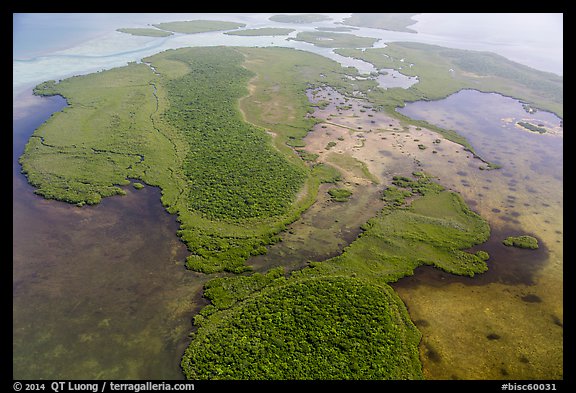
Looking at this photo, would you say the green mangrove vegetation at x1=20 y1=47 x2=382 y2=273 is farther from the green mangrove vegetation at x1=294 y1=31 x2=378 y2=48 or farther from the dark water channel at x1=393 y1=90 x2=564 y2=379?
the green mangrove vegetation at x1=294 y1=31 x2=378 y2=48

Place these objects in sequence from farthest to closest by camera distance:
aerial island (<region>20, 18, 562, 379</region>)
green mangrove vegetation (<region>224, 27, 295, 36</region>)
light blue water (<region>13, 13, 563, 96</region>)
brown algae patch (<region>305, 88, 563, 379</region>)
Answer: green mangrove vegetation (<region>224, 27, 295, 36</region>) → light blue water (<region>13, 13, 563, 96</region>) → brown algae patch (<region>305, 88, 563, 379</region>) → aerial island (<region>20, 18, 562, 379</region>)

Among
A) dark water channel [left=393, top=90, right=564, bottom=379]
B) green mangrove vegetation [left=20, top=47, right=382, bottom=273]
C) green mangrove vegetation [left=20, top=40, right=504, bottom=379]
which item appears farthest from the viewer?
green mangrove vegetation [left=20, top=47, right=382, bottom=273]

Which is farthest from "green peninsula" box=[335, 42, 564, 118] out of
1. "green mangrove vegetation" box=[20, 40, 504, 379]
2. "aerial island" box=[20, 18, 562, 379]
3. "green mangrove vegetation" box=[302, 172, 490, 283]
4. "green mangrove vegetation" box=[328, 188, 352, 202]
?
"green mangrove vegetation" box=[328, 188, 352, 202]

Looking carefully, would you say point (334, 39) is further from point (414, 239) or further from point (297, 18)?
point (414, 239)

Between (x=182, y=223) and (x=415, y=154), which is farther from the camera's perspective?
(x=415, y=154)

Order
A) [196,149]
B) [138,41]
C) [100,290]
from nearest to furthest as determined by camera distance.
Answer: [100,290], [196,149], [138,41]

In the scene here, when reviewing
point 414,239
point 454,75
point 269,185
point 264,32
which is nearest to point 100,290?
point 269,185

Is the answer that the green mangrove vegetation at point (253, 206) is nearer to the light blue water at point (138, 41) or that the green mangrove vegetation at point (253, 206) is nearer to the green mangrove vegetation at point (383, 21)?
the light blue water at point (138, 41)
